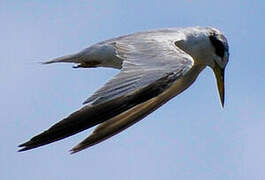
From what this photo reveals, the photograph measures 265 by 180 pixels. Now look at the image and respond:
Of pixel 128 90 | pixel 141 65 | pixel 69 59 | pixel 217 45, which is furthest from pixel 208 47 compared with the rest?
pixel 128 90

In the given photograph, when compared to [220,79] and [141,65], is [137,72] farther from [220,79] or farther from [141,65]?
[220,79]

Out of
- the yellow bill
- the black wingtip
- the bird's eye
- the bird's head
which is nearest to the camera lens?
the black wingtip

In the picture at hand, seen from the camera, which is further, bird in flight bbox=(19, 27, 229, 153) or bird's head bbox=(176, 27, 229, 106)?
bird's head bbox=(176, 27, 229, 106)

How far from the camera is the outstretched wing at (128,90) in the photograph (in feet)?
32.2

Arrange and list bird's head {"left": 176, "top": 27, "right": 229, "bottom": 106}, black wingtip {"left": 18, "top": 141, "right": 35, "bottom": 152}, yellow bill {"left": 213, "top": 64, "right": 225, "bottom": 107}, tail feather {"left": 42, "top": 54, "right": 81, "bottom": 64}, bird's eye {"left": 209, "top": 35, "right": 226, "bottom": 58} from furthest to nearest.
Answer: yellow bill {"left": 213, "top": 64, "right": 225, "bottom": 107}, bird's eye {"left": 209, "top": 35, "right": 226, "bottom": 58}, bird's head {"left": 176, "top": 27, "right": 229, "bottom": 106}, tail feather {"left": 42, "top": 54, "right": 81, "bottom": 64}, black wingtip {"left": 18, "top": 141, "right": 35, "bottom": 152}

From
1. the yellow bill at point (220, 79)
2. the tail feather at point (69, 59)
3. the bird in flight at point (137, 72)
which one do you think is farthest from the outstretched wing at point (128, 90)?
the yellow bill at point (220, 79)

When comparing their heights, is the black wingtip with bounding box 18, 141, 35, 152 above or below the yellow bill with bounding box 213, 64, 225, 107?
above

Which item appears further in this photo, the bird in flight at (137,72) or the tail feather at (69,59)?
the tail feather at (69,59)

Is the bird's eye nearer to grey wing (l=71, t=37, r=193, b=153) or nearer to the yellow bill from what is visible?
the yellow bill

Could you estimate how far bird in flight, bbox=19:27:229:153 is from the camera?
9875 mm

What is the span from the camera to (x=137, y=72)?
10375 mm

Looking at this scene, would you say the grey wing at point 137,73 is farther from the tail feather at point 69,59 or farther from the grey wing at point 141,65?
the tail feather at point 69,59

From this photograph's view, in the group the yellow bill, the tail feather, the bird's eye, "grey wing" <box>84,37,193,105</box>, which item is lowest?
the yellow bill

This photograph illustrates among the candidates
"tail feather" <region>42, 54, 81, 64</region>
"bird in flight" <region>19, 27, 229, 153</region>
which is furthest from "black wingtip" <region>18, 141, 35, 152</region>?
"tail feather" <region>42, 54, 81, 64</region>
